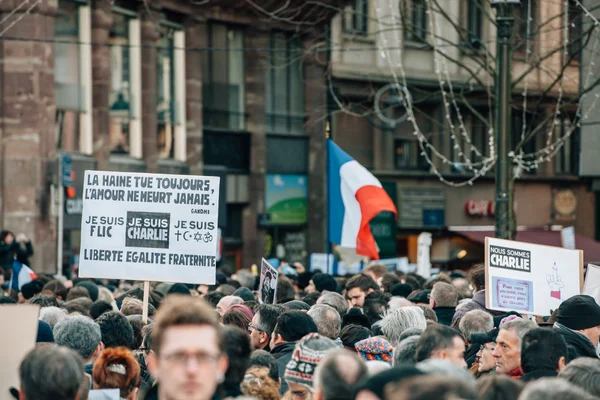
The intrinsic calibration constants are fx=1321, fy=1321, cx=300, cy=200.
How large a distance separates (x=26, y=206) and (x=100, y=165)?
2.63 meters

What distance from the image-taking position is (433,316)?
→ 10422mm

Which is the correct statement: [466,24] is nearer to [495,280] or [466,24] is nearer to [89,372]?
[495,280]

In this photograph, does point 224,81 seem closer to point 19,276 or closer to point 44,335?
point 19,276

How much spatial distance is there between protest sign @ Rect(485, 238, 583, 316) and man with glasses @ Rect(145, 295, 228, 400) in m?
6.10

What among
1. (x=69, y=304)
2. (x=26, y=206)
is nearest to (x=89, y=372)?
(x=69, y=304)

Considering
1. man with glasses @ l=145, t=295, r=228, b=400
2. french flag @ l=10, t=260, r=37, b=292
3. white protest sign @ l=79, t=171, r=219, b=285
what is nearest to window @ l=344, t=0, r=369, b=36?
french flag @ l=10, t=260, r=37, b=292

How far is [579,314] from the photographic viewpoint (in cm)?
875

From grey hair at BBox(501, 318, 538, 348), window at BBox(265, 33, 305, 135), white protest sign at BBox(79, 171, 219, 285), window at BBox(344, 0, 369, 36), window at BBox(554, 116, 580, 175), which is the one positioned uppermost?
window at BBox(344, 0, 369, 36)

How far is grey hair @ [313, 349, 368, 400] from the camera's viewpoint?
5301mm

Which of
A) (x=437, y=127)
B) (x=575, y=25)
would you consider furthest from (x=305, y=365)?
(x=437, y=127)

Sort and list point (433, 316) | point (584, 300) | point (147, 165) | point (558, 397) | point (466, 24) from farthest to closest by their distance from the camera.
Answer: point (466, 24), point (147, 165), point (433, 316), point (584, 300), point (558, 397)

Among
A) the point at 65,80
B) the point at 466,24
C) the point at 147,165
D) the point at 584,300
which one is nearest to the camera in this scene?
the point at 584,300

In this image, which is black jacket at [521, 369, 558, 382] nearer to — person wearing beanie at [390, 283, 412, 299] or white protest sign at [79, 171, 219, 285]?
white protest sign at [79, 171, 219, 285]

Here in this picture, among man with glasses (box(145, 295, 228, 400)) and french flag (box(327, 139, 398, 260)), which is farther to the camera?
french flag (box(327, 139, 398, 260))
